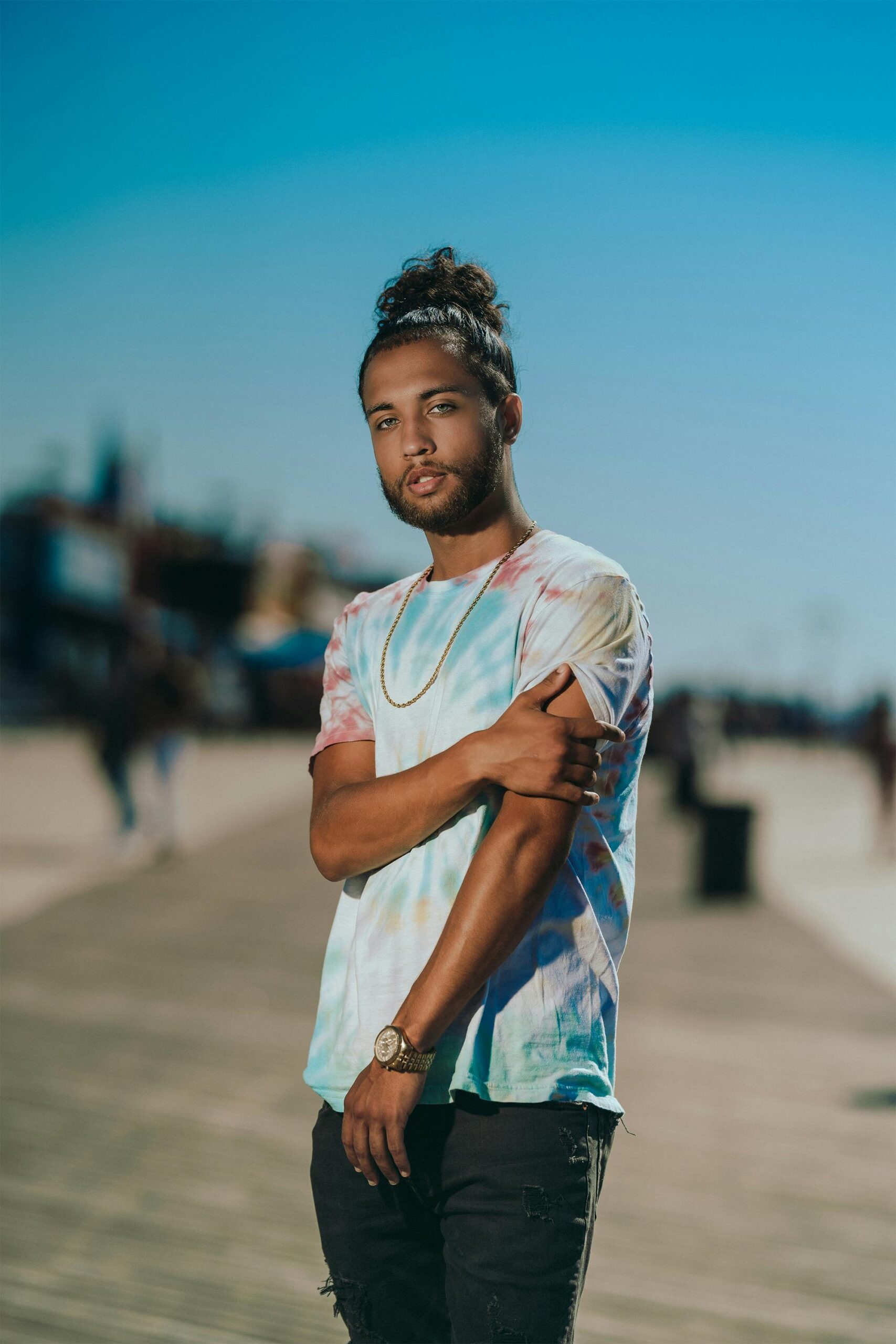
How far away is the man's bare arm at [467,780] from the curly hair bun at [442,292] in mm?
535

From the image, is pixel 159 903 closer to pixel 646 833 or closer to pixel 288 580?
pixel 646 833

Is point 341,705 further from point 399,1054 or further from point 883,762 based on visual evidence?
point 883,762

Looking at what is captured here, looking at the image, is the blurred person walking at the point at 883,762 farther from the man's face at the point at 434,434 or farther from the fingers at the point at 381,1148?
the fingers at the point at 381,1148

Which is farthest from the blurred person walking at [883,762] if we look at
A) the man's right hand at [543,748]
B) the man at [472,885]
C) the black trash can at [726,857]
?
the man's right hand at [543,748]

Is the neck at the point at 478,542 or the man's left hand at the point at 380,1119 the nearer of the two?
the man's left hand at the point at 380,1119

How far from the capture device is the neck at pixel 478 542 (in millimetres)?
1756

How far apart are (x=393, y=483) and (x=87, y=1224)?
11.3ft

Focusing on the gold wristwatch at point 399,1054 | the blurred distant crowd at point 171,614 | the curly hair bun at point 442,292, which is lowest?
the gold wristwatch at point 399,1054

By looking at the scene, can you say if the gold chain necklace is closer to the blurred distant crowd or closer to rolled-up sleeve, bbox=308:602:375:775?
rolled-up sleeve, bbox=308:602:375:775

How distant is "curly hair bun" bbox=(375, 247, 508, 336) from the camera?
1.73 metres

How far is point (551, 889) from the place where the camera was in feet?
5.16

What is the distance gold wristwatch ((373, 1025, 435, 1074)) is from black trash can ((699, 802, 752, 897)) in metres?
10.6

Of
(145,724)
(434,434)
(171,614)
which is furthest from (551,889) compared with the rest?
(171,614)

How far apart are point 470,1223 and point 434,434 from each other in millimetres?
1008
